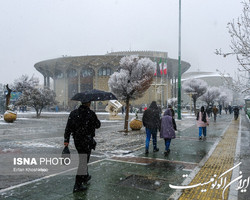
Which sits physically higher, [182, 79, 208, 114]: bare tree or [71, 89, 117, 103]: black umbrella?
[182, 79, 208, 114]: bare tree

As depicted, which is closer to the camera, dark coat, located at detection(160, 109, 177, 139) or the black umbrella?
the black umbrella

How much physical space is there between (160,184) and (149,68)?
11442 mm

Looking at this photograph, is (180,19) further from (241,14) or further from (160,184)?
(160,184)

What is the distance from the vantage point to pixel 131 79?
1581cm

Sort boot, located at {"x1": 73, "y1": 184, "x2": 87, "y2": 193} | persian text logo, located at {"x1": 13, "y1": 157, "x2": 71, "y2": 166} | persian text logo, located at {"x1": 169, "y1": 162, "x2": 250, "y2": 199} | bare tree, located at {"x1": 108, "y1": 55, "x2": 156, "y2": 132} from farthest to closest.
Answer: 1. bare tree, located at {"x1": 108, "y1": 55, "x2": 156, "y2": 132}
2. persian text logo, located at {"x1": 13, "y1": 157, "x2": 71, "y2": 166}
3. persian text logo, located at {"x1": 169, "y1": 162, "x2": 250, "y2": 199}
4. boot, located at {"x1": 73, "y1": 184, "x2": 87, "y2": 193}

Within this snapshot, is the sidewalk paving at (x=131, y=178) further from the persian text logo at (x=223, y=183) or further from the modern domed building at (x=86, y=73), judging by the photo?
the modern domed building at (x=86, y=73)

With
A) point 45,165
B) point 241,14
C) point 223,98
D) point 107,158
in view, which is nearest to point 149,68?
point 241,14

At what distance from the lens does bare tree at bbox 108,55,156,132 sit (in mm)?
15672

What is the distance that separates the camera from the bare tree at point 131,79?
15.7 meters

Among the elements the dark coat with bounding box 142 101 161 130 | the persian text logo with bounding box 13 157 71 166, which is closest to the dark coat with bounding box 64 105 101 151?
the persian text logo with bounding box 13 157 71 166

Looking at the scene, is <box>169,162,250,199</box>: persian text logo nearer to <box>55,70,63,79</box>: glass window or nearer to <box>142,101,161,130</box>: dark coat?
<box>142,101,161,130</box>: dark coat

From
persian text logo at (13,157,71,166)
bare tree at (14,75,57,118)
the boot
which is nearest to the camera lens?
the boot

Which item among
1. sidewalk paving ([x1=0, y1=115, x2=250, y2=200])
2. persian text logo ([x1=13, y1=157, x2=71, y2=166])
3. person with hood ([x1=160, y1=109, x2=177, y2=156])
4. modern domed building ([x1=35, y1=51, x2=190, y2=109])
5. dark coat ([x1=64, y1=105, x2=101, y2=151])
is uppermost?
modern domed building ([x1=35, y1=51, x2=190, y2=109])

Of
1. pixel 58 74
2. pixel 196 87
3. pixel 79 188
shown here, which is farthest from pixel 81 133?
pixel 58 74
